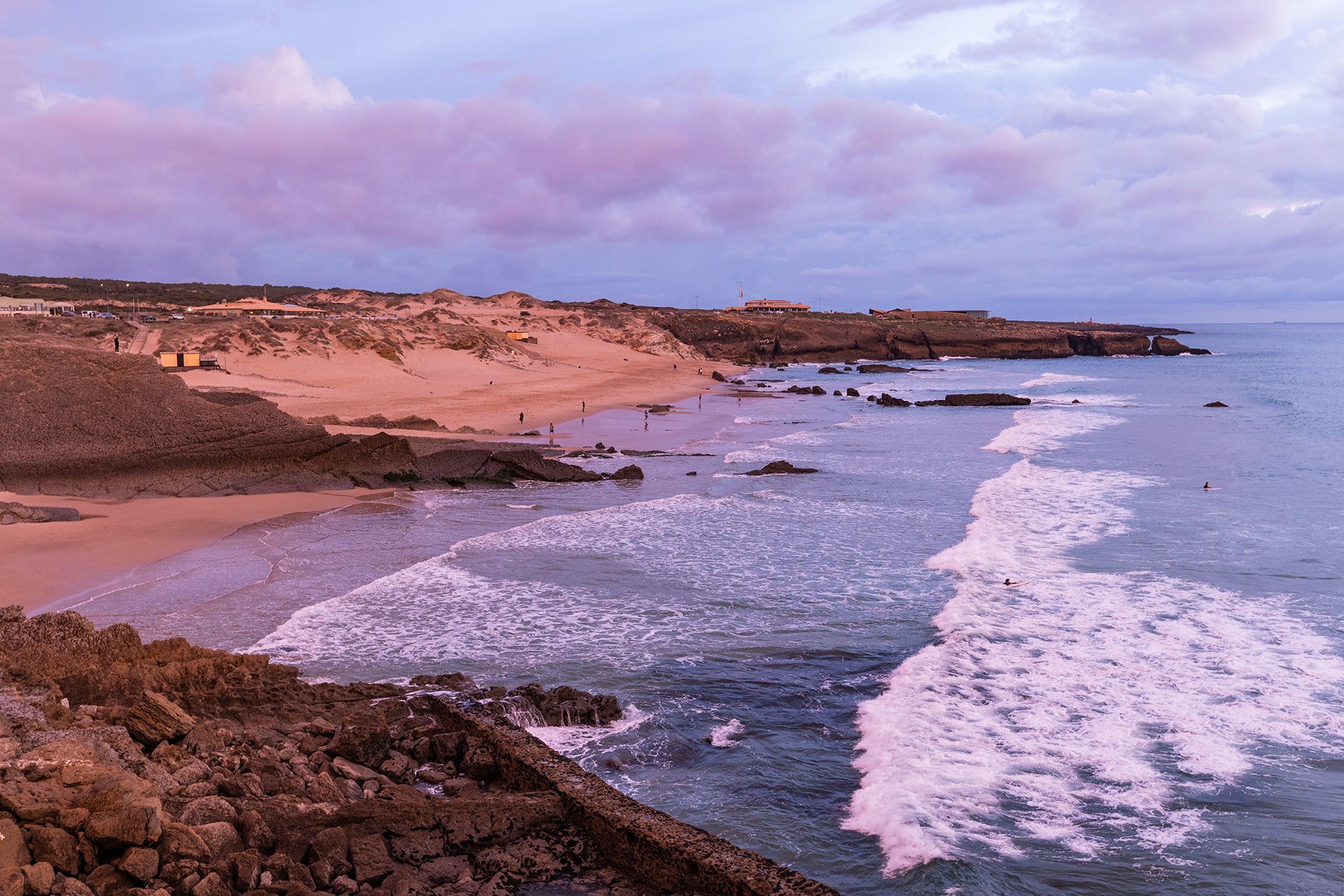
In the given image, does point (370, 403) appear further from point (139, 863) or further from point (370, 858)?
point (139, 863)

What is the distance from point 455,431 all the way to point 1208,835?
24.1 meters

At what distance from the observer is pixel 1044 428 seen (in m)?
37.7

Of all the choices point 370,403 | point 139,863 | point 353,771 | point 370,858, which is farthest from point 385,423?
point 139,863

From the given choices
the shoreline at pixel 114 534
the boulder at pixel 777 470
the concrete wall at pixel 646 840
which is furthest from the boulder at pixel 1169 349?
the concrete wall at pixel 646 840

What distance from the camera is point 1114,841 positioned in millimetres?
6824

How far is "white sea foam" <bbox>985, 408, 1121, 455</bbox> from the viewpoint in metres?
31.2

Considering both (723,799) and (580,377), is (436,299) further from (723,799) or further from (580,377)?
(723,799)

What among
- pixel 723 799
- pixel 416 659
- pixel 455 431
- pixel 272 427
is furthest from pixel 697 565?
pixel 455 431

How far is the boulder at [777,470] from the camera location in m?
24.4

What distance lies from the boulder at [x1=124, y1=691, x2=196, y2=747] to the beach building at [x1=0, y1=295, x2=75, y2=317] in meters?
48.7

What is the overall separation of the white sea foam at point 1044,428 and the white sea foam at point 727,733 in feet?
76.8

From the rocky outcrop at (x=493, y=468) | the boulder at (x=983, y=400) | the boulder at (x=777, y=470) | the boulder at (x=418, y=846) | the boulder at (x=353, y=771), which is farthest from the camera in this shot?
the boulder at (x=983, y=400)

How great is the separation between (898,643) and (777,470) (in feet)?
44.1

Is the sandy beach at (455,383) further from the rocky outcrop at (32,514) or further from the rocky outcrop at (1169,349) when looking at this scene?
the rocky outcrop at (1169,349)
